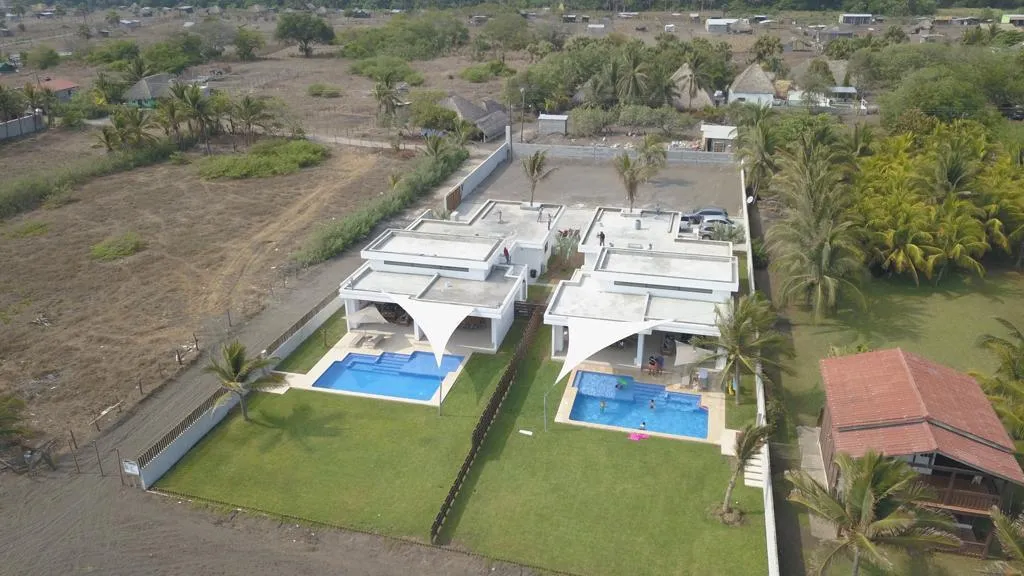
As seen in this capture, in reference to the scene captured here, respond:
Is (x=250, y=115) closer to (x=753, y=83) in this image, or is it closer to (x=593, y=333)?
(x=593, y=333)

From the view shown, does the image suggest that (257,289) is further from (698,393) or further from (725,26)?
(725,26)

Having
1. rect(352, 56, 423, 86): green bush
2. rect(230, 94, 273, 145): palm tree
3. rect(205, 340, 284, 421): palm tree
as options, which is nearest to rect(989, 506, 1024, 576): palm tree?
rect(205, 340, 284, 421): palm tree

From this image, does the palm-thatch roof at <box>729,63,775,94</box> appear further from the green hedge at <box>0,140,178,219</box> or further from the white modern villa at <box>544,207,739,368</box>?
the green hedge at <box>0,140,178,219</box>

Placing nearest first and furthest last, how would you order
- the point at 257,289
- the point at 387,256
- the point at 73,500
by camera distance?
1. the point at 73,500
2. the point at 387,256
3. the point at 257,289

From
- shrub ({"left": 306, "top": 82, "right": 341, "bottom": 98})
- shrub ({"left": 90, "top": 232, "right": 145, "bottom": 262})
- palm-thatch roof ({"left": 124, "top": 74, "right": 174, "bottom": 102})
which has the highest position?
palm-thatch roof ({"left": 124, "top": 74, "right": 174, "bottom": 102})

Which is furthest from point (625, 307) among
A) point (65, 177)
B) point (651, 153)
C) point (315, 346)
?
point (65, 177)

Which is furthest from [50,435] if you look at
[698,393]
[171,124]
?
[171,124]

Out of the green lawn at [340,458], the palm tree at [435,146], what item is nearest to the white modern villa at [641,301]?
the green lawn at [340,458]
